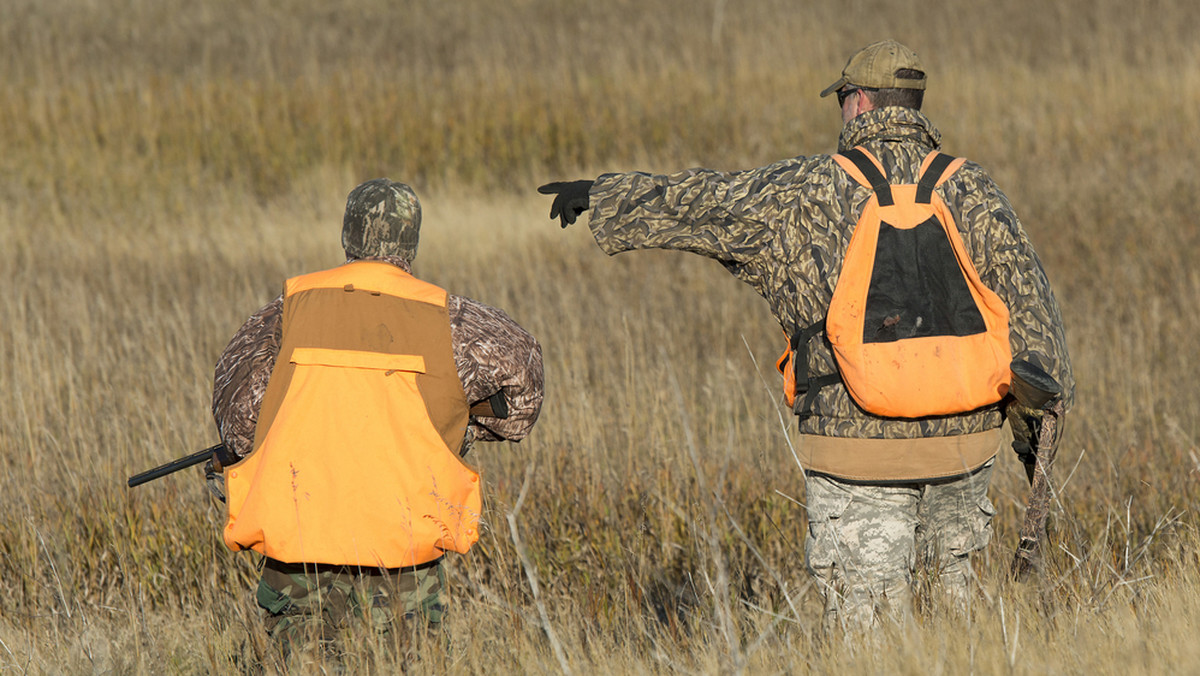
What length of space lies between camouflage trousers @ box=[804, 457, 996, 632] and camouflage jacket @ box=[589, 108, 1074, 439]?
7.1 inches

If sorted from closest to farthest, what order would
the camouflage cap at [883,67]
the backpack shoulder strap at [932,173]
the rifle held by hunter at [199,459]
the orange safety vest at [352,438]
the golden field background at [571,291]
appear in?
the orange safety vest at [352,438] < the backpack shoulder strap at [932,173] < the camouflage cap at [883,67] < the rifle held by hunter at [199,459] < the golden field background at [571,291]

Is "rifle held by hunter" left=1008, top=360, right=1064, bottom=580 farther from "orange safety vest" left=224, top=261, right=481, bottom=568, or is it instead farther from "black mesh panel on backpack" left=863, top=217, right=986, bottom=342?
"orange safety vest" left=224, top=261, right=481, bottom=568

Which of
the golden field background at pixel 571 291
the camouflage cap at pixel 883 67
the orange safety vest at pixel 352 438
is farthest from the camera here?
the golden field background at pixel 571 291

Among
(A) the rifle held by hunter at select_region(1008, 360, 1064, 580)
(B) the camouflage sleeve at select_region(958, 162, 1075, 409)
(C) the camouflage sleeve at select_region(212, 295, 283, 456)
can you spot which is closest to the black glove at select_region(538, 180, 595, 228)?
(C) the camouflage sleeve at select_region(212, 295, 283, 456)

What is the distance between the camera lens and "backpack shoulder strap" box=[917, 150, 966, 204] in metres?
3.11

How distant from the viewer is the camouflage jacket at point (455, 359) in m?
3.12

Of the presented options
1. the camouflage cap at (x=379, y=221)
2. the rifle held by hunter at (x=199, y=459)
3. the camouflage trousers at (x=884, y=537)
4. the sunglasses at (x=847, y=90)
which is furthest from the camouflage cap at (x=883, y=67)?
the rifle held by hunter at (x=199, y=459)

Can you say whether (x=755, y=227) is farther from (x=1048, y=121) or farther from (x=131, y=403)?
(x=1048, y=121)

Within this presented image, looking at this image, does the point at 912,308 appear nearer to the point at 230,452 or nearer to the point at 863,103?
the point at 863,103

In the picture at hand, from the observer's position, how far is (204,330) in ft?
26.6

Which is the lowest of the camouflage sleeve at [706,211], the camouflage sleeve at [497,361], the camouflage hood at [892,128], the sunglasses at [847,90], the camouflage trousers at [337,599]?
the camouflage trousers at [337,599]

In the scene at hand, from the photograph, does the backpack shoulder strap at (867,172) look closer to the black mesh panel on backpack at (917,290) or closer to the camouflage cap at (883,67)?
the black mesh panel on backpack at (917,290)

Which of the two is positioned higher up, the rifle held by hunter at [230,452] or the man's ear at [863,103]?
the man's ear at [863,103]

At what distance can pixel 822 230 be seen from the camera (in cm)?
318
